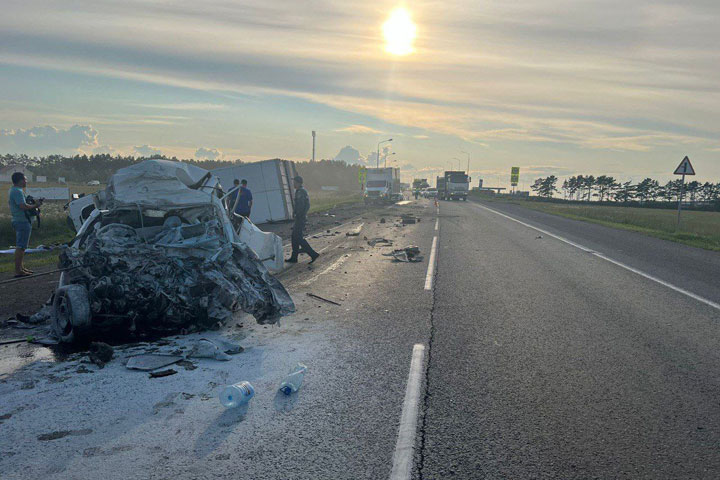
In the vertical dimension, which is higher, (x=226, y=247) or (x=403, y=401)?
(x=226, y=247)

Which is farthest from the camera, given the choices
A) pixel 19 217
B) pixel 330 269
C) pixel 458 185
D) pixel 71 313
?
pixel 458 185

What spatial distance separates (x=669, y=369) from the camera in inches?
192

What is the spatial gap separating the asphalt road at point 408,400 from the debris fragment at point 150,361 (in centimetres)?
12

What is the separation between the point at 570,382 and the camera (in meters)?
4.54

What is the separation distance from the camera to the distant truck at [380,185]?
5012 cm

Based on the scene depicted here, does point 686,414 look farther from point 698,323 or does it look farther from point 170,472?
point 170,472

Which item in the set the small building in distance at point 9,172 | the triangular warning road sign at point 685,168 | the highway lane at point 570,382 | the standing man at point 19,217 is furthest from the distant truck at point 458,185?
the small building in distance at point 9,172

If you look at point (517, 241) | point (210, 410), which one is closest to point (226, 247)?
point (210, 410)

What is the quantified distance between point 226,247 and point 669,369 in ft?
16.8

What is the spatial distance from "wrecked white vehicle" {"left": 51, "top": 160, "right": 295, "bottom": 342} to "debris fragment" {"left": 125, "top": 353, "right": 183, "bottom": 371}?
0.73 metres

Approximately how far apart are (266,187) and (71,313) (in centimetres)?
1747

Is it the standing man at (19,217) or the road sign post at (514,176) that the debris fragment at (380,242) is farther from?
the road sign post at (514,176)

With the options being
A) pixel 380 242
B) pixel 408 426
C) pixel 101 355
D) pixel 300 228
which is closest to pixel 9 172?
pixel 380 242

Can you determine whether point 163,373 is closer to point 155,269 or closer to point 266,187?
point 155,269
